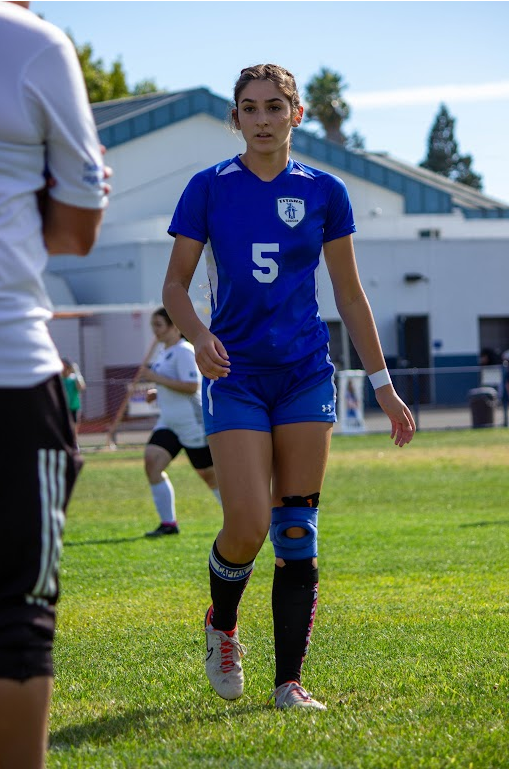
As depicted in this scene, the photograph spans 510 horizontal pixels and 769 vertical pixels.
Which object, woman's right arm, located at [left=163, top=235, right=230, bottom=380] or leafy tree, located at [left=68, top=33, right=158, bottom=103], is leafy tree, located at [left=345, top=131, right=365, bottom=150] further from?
woman's right arm, located at [left=163, top=235, right=230, bottom=380]

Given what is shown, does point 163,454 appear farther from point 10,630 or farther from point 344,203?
point 10,630

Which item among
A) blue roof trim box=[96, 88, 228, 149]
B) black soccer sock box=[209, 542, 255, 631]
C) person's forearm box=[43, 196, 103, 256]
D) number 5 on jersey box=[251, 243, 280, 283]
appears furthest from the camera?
blue roof trim box=[96, 88, 228, 149]

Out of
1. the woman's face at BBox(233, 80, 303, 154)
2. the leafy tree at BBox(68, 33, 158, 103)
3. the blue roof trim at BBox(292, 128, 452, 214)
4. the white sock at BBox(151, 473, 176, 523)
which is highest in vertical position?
the leafy tree at BBox(68, 33, 158, 103)

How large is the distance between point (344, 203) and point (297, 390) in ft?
2.64

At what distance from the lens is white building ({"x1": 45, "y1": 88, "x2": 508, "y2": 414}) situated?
4106 cm

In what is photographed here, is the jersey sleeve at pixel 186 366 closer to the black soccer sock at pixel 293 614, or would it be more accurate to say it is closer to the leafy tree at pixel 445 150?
the black soccer sock at pixel 293 614

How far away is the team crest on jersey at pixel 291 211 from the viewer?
15.4 feet

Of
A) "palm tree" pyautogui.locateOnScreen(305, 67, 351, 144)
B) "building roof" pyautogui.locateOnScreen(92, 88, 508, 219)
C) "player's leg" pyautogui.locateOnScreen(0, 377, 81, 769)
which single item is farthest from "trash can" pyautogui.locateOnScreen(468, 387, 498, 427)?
"palm tree" pyautogui.locateOnScreen(305, 67, 351, 144)

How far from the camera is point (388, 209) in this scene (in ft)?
177

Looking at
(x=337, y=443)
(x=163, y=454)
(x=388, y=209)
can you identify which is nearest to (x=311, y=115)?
(x=388, y=209)

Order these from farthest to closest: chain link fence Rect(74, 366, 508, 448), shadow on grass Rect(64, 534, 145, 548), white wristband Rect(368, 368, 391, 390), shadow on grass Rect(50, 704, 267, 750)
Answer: chain link fence Rect(74, 366, 508, 448)
shadow on grass Rect(64, 534, 145, 548)
white wristband Rect(368, 368, 391, 390)
shadow on grass Rect(50, 704, 267, 750)

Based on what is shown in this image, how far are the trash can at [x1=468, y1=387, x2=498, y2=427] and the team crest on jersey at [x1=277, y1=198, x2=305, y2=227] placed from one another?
27.4 meters

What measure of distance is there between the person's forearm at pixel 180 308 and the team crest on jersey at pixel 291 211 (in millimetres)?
488

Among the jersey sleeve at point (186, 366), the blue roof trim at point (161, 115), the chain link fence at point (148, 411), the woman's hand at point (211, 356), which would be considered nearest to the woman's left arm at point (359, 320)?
the woman's hand at point (211, 356)
